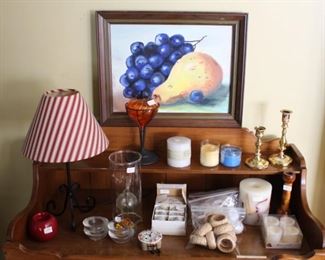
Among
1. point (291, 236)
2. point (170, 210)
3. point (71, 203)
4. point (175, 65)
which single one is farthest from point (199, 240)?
point (175, 65)

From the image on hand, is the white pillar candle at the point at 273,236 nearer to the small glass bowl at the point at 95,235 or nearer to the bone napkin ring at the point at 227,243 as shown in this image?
the bone napkin ring at the point at 227,243

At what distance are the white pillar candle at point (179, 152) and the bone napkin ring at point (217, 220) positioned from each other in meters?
0.18

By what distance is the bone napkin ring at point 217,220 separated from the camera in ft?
3.76

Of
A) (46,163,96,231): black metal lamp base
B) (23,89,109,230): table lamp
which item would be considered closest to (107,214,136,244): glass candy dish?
(46,163,96,231): black metal lamp base

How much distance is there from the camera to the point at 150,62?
129 cm

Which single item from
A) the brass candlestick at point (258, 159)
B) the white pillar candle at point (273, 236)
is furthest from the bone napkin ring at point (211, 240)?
the brass candlestick at point (258, 159)

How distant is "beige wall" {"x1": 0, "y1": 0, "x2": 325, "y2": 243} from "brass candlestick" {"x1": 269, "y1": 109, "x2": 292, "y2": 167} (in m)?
0.08

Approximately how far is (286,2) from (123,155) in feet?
2.20

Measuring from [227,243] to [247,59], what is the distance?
1.82ft

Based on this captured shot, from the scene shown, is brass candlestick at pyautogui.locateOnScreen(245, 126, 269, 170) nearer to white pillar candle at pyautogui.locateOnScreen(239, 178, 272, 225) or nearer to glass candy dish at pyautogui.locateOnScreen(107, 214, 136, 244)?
white pillar candle at pyautogui.locateOnScreen(239, 178, 272, 225)

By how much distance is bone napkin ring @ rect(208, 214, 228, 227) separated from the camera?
1146mm

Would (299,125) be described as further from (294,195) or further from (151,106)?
(151,106)

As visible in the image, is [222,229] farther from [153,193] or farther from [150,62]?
[150,62]

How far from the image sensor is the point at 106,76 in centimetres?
130
